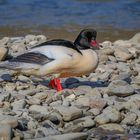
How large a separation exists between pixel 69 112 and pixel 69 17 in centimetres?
1134

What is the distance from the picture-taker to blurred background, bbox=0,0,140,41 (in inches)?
617

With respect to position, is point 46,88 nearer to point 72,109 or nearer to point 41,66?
point 41,66

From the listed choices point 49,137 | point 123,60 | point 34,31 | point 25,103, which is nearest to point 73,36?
point 34,31

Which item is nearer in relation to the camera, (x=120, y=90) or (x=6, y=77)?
(x=120, y=90)

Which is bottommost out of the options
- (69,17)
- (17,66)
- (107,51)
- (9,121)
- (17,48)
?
(69,17)

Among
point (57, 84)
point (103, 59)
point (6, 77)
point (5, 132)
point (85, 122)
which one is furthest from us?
point (103, 59)

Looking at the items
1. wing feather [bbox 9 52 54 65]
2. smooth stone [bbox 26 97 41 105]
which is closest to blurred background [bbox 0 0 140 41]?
wing feather [bbox 9 52 54 65]

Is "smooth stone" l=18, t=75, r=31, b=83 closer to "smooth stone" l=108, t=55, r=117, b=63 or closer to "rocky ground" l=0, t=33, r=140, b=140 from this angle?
"rocky ground" l=0, t=33, r=140, b=140

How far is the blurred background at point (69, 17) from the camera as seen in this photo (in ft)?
51.4

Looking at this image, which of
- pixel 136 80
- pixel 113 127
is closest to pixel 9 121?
pixel 113 127

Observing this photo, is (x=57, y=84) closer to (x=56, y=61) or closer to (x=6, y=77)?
(x=56, y=61)

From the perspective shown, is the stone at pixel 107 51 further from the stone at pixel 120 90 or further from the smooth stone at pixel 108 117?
the smooth stone at pixel 108 117

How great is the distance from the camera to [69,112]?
6.73m

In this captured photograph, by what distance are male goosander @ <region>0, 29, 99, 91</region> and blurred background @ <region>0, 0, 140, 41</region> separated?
267 inches
